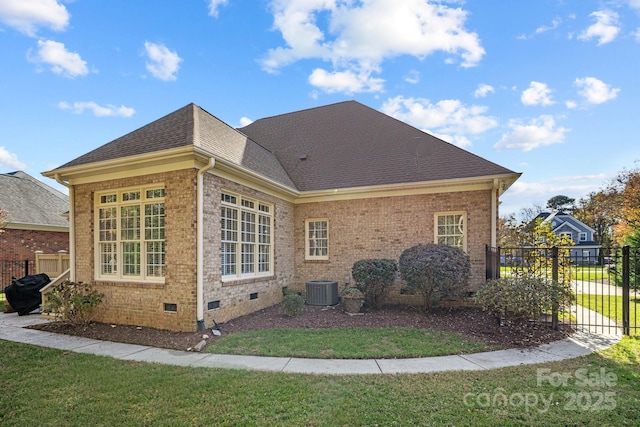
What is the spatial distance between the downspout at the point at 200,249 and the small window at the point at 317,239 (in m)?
5.15

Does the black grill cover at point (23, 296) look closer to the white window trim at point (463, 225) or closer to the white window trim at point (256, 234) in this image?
the white window trim at point (256, 234)

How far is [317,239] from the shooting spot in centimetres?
1183

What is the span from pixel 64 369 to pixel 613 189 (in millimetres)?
39646

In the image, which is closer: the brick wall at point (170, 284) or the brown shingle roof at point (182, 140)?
the brick wall at point (170, 284)

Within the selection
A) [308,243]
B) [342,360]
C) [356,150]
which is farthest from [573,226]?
[342,360]

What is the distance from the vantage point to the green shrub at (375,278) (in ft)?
30.8

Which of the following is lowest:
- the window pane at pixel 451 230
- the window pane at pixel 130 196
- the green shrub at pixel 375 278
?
the green shrub at pixel 375 278

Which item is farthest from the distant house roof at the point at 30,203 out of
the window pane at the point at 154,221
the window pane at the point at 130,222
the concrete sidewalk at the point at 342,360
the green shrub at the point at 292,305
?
the green shrub at the point at 292,305

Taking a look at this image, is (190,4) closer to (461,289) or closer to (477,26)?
(477,26)

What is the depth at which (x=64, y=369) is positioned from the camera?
17.1ft

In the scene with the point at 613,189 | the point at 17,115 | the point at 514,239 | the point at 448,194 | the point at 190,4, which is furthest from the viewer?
the point at 613,189

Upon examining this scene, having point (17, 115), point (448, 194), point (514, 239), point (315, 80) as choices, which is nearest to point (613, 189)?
point (514, 239)

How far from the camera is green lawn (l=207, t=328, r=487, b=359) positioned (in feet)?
19.1

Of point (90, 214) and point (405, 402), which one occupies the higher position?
point (90, 214)
